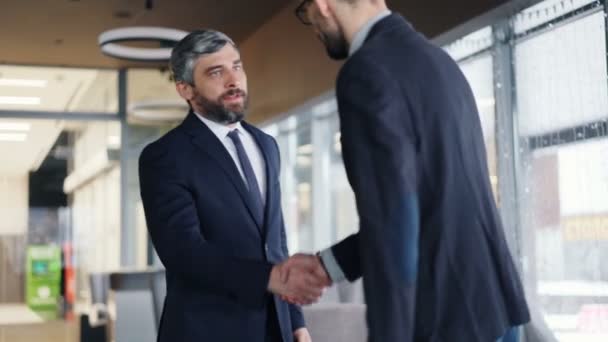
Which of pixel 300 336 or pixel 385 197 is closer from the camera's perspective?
pixel 385 197

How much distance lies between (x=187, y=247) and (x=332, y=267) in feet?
1.25

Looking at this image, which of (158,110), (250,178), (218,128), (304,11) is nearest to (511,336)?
(304,11)

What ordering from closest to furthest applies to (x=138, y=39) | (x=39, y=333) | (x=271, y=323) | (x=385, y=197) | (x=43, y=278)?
(x=385, y=197), (x=271, y=323), (x=138, y=39), (x=39, y=333), (x=43, y=278)

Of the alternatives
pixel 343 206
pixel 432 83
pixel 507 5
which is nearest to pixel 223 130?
pixel 432 83

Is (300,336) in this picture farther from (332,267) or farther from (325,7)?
(325,7)

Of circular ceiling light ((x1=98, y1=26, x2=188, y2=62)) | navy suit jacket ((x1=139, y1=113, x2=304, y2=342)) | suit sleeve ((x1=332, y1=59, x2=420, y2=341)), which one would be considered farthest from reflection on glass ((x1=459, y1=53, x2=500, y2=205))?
suit sleeve ((x1=332, y1=59, x2=420, y2=341))

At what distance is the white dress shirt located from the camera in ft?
7.00

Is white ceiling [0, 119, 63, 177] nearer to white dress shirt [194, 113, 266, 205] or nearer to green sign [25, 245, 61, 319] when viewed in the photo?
green sign [25, 245, 61, 319]

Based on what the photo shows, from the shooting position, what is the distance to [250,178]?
2094 millimetres

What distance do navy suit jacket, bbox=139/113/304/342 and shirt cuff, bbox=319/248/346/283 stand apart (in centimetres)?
24

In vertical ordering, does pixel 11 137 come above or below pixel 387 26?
above

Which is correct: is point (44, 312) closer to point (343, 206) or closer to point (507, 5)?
point (343, 206)

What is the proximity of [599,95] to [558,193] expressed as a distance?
780 millimetres

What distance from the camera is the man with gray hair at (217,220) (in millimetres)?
1941
